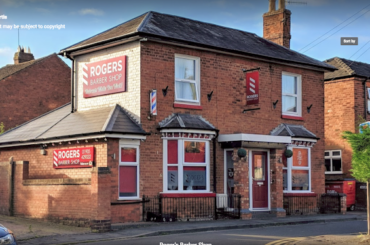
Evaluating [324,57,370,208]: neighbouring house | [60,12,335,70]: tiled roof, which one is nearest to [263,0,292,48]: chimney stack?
[60,12,335,70]: tiled roof

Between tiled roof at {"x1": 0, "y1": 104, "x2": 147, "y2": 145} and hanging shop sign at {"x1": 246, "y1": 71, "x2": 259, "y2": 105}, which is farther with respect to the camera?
hanging shop sign at {"x1": 246, "y1": 71, "x2": 259, "y2": 105}

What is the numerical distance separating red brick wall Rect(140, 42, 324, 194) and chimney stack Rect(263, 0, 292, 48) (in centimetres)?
351

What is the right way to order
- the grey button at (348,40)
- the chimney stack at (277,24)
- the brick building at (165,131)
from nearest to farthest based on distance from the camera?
the brick building at (165,131) → the grey button at (348,40) → the chimney stack at (277,24)

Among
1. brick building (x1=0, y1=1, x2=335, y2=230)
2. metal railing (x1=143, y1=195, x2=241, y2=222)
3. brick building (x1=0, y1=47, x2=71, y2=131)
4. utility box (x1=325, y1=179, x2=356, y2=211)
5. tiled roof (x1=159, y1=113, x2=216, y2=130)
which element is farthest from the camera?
brick building (x1=0, y1=47, x2=71, y2=131)

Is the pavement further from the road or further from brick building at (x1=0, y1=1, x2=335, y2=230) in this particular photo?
brick building at (x1=0, y1=1, x2=335, y2=230)

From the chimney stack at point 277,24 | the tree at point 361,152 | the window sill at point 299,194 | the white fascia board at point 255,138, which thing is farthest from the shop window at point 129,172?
the chimney stack at point 277,24

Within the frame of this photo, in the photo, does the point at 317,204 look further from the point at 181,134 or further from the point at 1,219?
the point at 1,219

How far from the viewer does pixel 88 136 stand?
18297 millimetres

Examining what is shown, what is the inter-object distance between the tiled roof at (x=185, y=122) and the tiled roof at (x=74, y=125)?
1.15 m

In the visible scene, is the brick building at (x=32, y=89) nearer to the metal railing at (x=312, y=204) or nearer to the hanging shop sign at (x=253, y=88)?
the hanging shop sign at (x=253, y=88)

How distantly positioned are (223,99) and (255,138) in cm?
206

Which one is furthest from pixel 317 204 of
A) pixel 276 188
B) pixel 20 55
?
pixel 20 55

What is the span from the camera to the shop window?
60.3 feet

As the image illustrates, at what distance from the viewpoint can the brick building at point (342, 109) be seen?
28.2m
